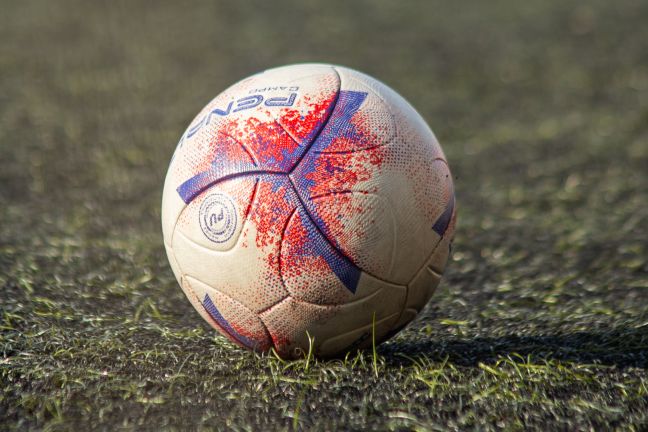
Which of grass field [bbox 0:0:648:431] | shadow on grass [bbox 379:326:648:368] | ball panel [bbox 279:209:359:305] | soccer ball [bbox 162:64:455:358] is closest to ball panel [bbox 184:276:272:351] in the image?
soccer ball [bbox 162:64:455:358]

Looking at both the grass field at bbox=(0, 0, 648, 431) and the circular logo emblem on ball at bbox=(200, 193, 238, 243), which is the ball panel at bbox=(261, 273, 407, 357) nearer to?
the grass field at bbox=(0, 0, 648, 431)

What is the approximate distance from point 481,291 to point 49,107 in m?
5.70

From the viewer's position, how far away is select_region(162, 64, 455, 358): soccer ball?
11.6ft

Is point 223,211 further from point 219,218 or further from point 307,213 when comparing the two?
point 307,213

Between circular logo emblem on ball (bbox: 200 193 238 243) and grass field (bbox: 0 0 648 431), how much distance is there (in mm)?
626

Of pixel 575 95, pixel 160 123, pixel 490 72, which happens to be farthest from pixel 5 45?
pixel 575 95

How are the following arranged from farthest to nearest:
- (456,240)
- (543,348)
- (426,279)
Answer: (456,240), (543,348), (426,279)

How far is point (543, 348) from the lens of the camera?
13.6 feet

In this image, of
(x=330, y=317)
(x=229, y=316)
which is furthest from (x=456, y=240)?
(x=229, y=316)

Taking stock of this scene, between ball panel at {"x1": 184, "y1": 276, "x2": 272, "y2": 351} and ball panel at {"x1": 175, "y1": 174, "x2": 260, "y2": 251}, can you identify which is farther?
ball panel at {"x1": 184, "y1": 276, "x2": 272, "y2": 351}

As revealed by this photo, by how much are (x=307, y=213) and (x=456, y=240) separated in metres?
2.62

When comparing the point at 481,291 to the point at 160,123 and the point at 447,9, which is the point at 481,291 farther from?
the point at 447,9

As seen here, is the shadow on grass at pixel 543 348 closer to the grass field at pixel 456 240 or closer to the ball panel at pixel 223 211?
the grass field at pixel 456 240

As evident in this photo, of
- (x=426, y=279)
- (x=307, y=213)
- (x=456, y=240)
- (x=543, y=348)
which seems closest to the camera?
(x=307, y=213)
